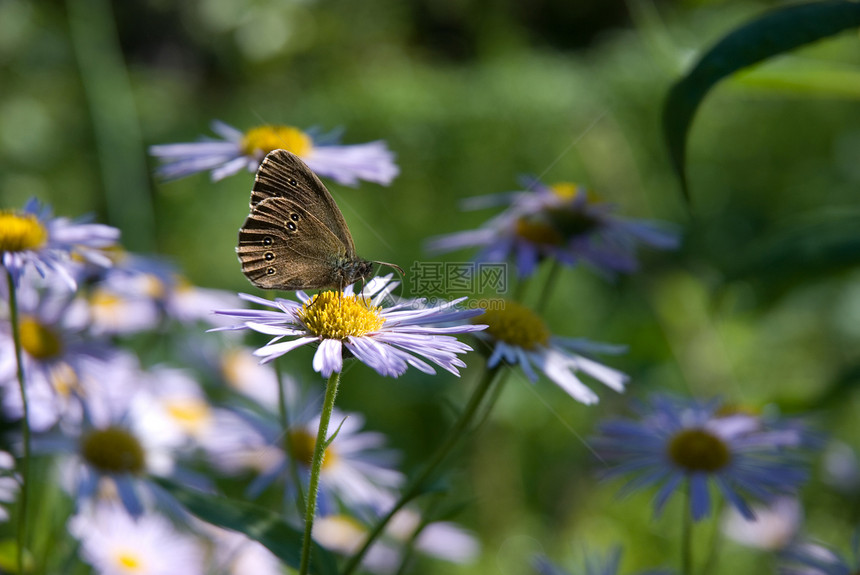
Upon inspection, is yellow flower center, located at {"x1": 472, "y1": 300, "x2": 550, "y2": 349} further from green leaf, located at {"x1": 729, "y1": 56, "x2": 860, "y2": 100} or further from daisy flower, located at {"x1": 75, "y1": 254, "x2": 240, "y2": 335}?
A: daisy flower, located at {"x1": 75, "y1": 254, "x2": 240, "y2": 335}

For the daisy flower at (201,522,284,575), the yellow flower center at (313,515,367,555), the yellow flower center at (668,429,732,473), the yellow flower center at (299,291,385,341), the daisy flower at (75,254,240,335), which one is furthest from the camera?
the yellow flower center at (313,515,367,555)

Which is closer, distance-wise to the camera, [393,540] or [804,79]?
[804,79]

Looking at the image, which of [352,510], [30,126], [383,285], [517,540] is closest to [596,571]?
[352,510]

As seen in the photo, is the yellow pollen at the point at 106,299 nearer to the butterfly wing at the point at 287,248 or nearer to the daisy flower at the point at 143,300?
the daisy flower at the point at 143,300

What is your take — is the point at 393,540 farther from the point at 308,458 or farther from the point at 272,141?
the point at 272,141

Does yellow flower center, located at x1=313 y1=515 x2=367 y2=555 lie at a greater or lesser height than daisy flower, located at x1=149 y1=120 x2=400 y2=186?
lesser

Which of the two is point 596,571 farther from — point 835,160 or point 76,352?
point 835,160

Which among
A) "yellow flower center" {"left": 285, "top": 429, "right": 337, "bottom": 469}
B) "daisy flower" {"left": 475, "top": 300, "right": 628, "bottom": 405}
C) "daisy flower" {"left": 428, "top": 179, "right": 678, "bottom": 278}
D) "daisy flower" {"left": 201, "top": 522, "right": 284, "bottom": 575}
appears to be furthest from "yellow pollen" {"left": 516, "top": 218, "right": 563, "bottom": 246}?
"daisy flower" {"left": 201, "top": 522, "right": 284, "bottom": 575}

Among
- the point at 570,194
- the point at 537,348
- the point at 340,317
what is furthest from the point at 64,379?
the point at 570,194
